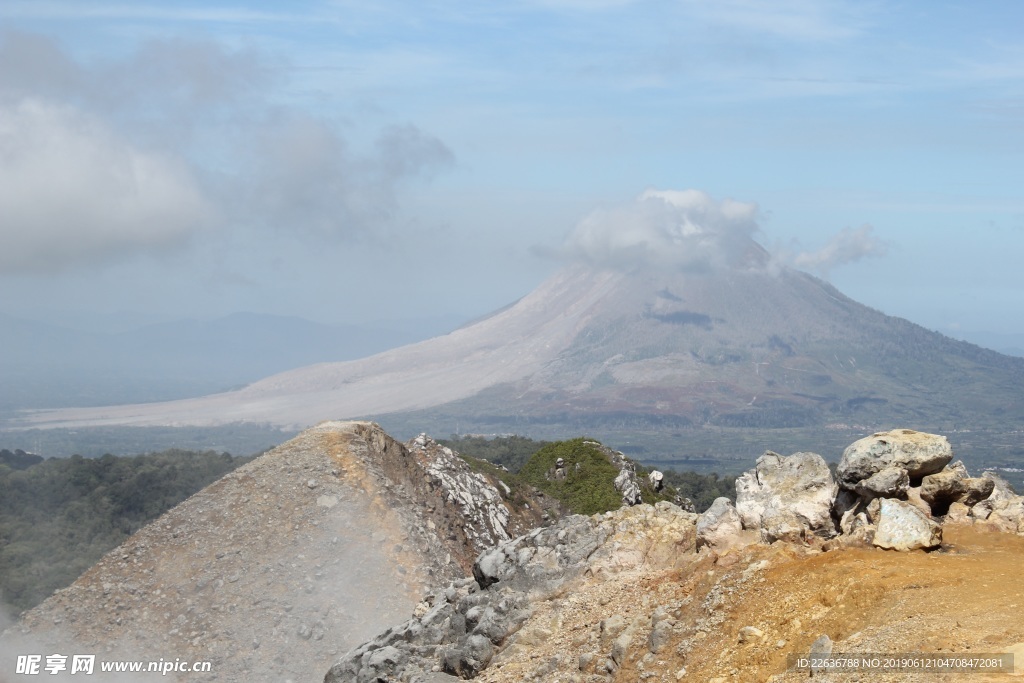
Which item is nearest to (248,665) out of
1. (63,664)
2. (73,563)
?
(63,664)

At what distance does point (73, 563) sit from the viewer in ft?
140

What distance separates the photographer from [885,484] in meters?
14.6

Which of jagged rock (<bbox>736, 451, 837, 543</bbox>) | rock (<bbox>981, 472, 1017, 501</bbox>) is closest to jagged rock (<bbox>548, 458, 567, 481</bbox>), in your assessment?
rock (<bbox>981, 472, 1017, 501</bbox>)

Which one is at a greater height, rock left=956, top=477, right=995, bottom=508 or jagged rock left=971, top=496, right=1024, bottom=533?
rock left=956, top=477, right=995, bottom=508

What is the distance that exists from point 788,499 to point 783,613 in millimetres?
2441

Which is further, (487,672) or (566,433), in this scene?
(566,433)

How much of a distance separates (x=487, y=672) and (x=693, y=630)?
3.22m

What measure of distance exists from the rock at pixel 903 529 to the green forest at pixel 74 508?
30079 mm

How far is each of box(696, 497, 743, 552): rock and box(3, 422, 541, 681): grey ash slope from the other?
7798 millimetres

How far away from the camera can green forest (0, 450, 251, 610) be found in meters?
41.7

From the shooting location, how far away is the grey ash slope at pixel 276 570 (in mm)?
21000

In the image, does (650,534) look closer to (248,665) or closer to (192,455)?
(248,665)

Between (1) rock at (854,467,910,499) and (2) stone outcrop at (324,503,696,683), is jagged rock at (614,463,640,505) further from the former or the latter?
(1) rock at (854,467,910,499)

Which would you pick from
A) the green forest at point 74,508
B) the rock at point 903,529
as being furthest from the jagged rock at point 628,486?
the rock at point 903,529
